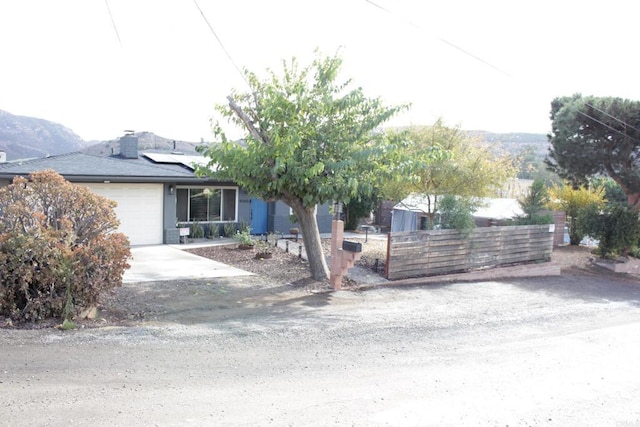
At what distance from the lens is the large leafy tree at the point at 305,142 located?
11.9 meters

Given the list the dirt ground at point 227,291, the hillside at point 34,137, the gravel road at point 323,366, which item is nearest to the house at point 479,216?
the dirt ground at point 227,291

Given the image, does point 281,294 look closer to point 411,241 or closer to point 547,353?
point 411,241

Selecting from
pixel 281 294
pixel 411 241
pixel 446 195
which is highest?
pixel 446 195

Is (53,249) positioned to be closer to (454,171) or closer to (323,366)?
(323,366)

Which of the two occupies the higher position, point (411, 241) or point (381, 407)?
point (411, 241)

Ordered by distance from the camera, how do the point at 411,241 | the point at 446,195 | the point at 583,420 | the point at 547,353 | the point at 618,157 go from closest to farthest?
the point at 583,420, the point at 547,353, the point at 411,241, the point at 446,195, the point at 618,157

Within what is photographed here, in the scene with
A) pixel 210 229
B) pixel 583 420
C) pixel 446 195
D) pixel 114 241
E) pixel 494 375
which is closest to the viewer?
pixel 583 420

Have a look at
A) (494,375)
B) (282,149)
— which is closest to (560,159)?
(282,149)

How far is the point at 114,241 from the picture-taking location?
898cm

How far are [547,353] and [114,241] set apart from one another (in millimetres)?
7003

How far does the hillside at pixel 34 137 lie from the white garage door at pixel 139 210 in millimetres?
36241

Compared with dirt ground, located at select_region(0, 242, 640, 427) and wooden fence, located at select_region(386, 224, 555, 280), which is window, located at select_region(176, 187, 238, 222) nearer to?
dirt ground, located at select_region(0, 242, 640, 427)

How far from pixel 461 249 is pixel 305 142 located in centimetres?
569

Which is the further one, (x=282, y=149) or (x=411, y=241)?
(x=411, y=241)
